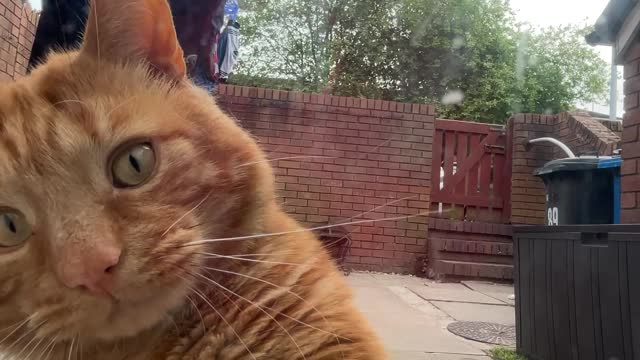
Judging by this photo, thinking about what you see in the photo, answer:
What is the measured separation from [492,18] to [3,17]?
1.00 meters

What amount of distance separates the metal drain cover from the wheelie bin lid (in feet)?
1.76

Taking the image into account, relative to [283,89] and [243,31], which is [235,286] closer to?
[243,31]

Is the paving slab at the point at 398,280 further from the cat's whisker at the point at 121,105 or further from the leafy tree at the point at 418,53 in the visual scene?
the cat's whisker at the point at 121,105

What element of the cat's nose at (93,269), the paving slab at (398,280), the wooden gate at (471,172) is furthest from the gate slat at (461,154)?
the cat's nose at (93,269)

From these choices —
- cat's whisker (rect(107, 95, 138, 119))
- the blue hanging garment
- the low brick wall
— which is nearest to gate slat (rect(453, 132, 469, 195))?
the low brick wall

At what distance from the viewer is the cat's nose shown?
1.59 feet

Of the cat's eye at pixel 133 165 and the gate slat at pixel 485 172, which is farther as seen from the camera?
the gate slat at pixel 485 172

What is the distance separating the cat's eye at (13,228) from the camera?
53 centimetres

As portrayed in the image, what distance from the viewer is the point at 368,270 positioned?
1.72 meters

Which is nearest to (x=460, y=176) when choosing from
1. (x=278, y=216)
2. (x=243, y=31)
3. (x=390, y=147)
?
(x=390, y=147)

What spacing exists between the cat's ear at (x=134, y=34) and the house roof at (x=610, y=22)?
3.88ft

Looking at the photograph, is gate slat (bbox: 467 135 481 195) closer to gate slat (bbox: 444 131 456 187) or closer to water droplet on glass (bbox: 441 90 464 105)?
gate slat (bbox: 444 131 456 187)

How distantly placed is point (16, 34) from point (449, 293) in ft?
5.25

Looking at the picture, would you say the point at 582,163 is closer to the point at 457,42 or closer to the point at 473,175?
the point at 473,175
